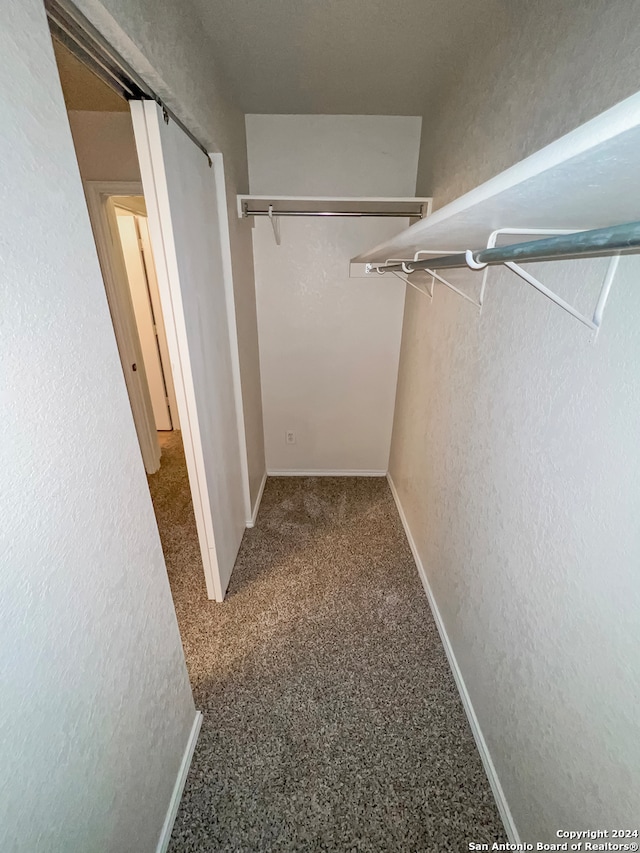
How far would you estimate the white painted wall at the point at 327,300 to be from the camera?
2.12m

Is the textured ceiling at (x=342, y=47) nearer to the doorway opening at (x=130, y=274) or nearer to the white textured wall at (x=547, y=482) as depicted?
the white textured wall at (x=547, y=482)

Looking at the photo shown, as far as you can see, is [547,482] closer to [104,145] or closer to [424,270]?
[424,270]

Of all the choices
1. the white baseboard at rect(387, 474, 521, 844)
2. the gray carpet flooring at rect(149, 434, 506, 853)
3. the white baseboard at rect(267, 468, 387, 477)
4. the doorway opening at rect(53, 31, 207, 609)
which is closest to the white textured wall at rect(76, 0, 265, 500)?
the doorway opening at rect(53, 31, 207, 609)

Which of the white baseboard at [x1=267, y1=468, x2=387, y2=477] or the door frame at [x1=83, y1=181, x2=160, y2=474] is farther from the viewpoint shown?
the white baseboard at [x1=267, y1=468, x2=387, y2=477]

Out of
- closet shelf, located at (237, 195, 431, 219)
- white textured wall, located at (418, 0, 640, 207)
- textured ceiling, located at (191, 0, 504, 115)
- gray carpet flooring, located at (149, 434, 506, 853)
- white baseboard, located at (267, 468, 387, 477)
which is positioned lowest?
gray carpet flooring, located at (149, 434, 506, 853)

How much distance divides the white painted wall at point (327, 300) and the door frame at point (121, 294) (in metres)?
0.87

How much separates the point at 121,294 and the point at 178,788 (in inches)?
102

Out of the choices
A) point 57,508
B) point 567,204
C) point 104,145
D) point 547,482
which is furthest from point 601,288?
point 104,145

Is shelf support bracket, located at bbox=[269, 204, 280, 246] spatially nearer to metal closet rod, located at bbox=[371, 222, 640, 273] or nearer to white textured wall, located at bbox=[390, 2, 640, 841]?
white textured wall, located at bbox=[390, 2, 640, 841]

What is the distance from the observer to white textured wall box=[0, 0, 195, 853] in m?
0.54

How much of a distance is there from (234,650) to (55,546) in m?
1.30

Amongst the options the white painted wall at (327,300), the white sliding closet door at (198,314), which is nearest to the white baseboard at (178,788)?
the white sliding closet door at (198,314)

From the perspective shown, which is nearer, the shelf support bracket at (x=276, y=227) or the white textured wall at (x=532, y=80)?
the white textured wall at (x=532, y=80)

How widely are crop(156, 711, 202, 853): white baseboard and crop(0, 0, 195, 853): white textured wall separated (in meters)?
0.23
